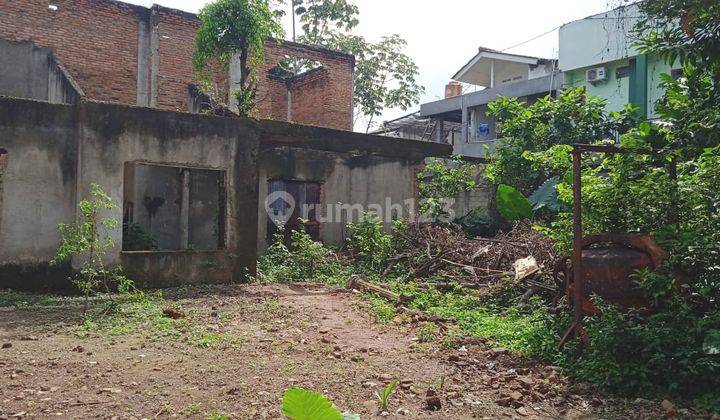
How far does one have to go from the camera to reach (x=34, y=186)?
316 inches

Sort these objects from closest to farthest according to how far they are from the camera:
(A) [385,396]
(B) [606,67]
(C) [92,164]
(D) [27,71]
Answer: (A) [385,396]
(C) [92,164]
(D) [27,71]
(B) [606,67]

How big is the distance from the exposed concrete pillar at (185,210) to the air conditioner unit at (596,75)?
1294cm

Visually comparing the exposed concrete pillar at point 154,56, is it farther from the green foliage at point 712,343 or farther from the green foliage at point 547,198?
the green foliage at point 712,343

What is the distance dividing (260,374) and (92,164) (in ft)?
16.6

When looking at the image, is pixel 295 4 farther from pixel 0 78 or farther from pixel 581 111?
pixel 581 111

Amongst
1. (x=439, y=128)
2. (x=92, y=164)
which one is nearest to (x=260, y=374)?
(x=92, y=164)

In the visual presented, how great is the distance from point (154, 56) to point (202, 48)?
3.42 metres

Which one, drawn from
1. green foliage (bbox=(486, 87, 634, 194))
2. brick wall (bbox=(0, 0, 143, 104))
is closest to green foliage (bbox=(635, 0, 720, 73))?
green foliage (bbox=(486, 87, 634, 194))

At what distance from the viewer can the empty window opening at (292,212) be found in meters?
11.5

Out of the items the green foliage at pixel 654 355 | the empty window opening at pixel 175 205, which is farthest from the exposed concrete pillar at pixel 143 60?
the green foliage at pixel 654 355

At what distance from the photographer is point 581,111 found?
13.2 m

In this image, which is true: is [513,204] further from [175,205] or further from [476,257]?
[175,205]

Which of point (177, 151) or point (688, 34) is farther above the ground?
point (688, 34)

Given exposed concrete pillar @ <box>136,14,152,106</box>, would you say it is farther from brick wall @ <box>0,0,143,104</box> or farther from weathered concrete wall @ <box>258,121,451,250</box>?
weathered concrete wall @ <box>258,121,451,250</box>
